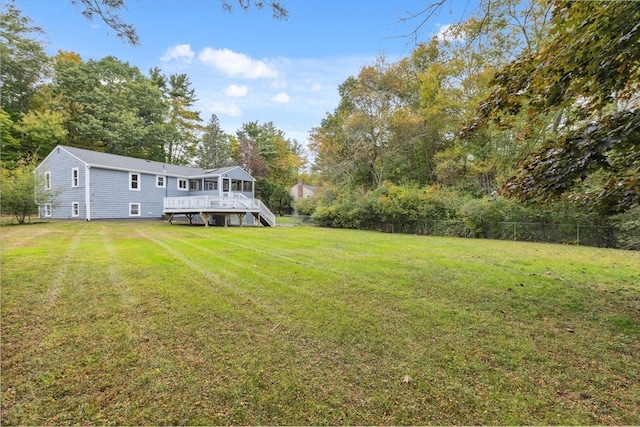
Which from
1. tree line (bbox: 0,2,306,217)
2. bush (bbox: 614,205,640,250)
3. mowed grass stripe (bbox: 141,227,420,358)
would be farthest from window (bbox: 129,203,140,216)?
bush (bbox: 614,205,640,250)

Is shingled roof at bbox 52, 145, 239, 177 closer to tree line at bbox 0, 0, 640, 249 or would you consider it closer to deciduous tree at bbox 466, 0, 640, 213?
tree line at bbox 0, 0, 640, 249

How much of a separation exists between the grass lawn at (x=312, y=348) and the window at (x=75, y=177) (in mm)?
15138

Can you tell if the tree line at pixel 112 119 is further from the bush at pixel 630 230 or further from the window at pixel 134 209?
the bush at pixel 630 230

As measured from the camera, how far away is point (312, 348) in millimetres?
3014

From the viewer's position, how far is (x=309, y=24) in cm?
525

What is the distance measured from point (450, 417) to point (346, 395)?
0.76 m

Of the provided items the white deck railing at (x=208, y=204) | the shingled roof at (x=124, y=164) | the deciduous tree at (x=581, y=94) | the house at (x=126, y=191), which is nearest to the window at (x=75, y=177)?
the house at (x=126, y=191)

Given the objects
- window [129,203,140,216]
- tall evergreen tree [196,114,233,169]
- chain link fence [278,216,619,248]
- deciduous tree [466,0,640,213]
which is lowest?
chain link fence [278,216,619,248]

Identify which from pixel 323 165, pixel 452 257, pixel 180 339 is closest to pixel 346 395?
pixel 180 339

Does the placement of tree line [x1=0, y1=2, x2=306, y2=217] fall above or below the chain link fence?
above

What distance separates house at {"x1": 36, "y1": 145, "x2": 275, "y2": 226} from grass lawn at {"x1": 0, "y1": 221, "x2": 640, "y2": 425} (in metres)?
12.6

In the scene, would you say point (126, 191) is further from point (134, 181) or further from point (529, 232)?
point (529, 232)

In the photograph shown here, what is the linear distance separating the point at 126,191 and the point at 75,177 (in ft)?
9.00

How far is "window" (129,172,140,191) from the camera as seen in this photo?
1980 cm
